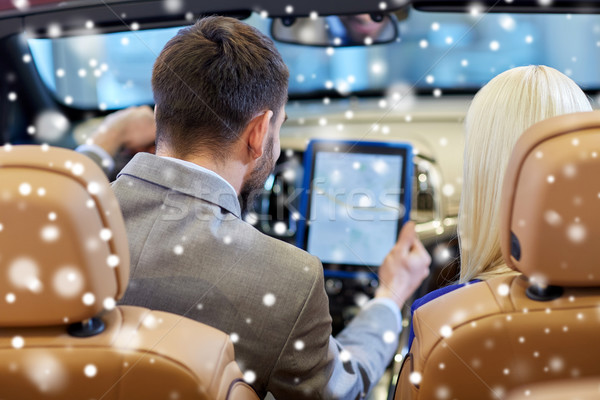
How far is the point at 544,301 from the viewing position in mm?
961

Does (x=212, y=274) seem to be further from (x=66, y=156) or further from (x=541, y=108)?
(x=541, y=108)

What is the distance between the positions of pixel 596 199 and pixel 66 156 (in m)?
0.68

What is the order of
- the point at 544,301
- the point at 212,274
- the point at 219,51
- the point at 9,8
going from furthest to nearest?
the point at 9,8
the point at 219,51
the point at 212,274
the point at 544,301

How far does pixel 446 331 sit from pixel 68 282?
1.77 ft

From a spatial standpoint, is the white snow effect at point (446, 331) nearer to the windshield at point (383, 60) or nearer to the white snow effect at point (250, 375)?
the white snow effect at point (250, 375)

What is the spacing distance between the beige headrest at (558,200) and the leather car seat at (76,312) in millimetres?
469

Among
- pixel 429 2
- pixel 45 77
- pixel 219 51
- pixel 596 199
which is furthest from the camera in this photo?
pixel 45 77

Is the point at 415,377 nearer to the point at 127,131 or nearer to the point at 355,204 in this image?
the point at 355,204

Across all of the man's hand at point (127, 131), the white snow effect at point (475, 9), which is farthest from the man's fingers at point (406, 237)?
the man's hand at point (127, 131)

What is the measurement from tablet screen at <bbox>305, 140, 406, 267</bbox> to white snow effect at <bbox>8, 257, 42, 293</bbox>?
1449 millimetres

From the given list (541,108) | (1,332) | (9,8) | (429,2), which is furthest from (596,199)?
(9,8)

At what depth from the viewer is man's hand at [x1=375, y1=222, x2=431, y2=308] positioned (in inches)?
82.7

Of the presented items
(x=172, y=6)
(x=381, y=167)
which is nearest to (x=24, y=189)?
(x=172, y=6)

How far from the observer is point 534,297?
965 mm
